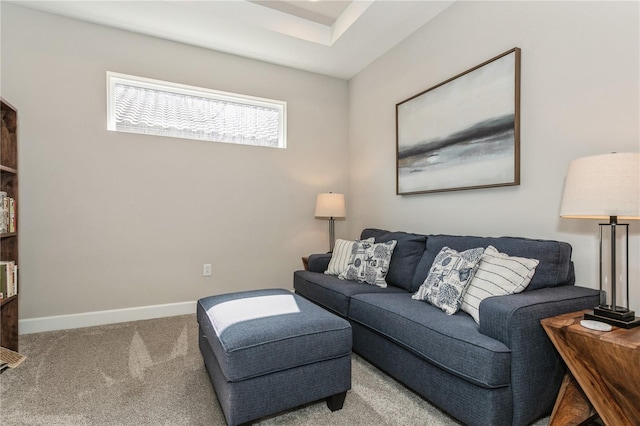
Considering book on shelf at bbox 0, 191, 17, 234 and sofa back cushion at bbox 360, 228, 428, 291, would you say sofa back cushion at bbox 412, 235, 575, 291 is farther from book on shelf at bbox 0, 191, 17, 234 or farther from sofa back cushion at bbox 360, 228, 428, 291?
book on shelf at bbox 0, 191, 17, 234

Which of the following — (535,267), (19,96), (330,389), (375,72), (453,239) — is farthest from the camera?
(375,72)

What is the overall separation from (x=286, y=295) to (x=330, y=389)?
0.68 metres

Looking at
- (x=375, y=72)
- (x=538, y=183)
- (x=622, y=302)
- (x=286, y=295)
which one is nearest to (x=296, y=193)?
(x=375, y=72)

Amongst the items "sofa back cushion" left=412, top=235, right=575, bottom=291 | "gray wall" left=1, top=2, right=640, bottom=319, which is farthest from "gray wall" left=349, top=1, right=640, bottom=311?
"sofa back cushion" left=412, top=235, right=575, bottom=291

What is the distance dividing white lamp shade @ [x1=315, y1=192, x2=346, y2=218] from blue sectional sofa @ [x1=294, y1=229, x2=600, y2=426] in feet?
4.71

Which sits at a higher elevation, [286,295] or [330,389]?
[286,295]

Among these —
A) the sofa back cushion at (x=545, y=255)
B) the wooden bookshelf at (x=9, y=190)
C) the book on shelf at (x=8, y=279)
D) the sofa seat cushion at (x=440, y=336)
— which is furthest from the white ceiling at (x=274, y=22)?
the sofa seat cushion at (x=440, y=336)

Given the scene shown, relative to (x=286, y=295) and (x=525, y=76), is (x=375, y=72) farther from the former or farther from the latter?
(x=286, y=295)

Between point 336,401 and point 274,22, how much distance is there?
9.96 feet

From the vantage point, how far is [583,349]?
137 centimetres

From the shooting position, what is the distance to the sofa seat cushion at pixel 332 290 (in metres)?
2.41

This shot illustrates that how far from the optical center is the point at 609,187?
1.41m

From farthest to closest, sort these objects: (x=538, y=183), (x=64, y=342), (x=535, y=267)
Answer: (x=64, y=342) < (x=538, y=183) < (x=535, y=267)

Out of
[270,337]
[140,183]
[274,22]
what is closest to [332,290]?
[270,337]
